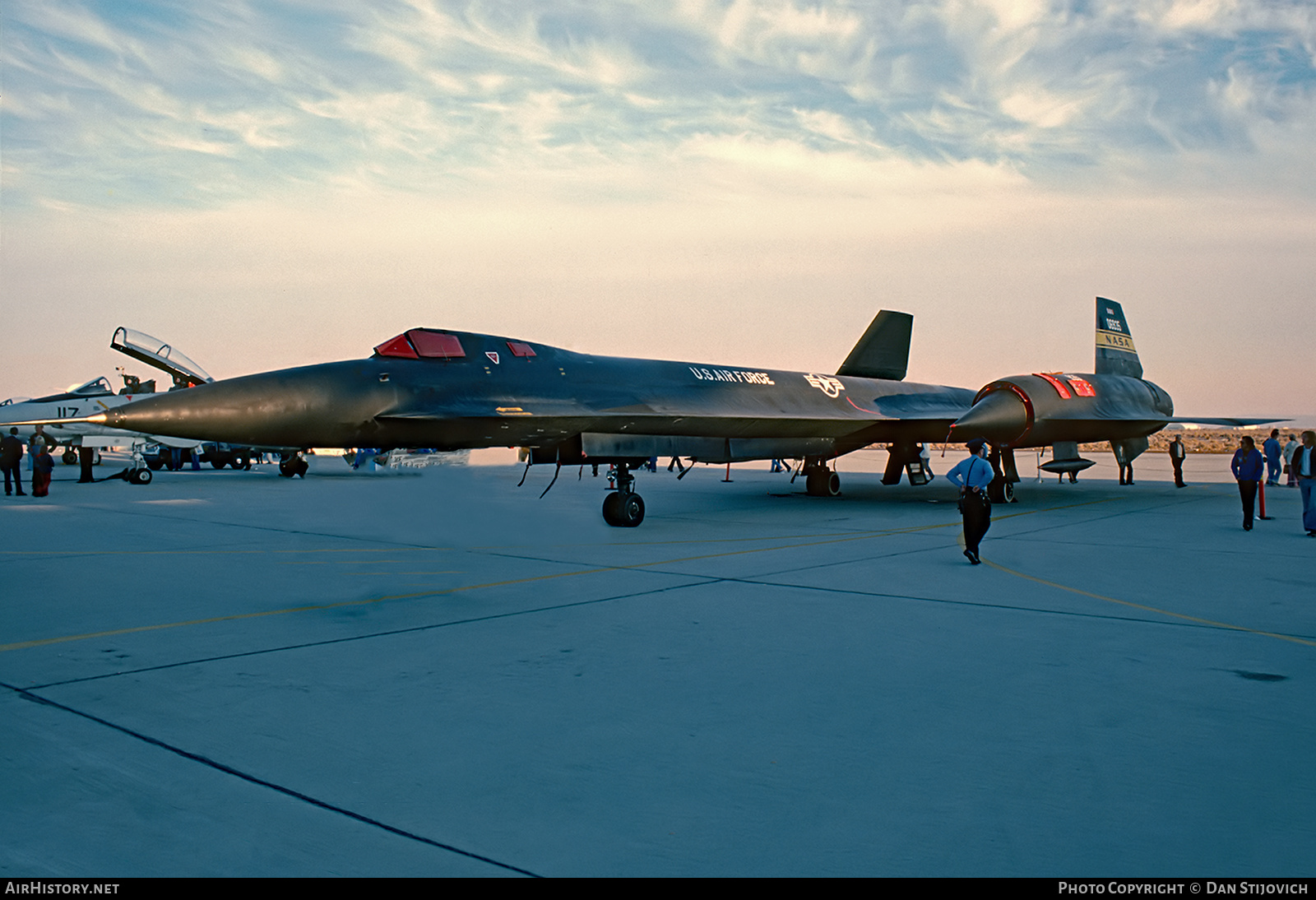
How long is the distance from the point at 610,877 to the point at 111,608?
5.79 m

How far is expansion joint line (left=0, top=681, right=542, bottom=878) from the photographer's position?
283 cm

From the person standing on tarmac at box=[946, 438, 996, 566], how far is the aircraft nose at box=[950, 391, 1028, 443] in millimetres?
7011

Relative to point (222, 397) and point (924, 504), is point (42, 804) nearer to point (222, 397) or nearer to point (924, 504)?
point (222, 397)

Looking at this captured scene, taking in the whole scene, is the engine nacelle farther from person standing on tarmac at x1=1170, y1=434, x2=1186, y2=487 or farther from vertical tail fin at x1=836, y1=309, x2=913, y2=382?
person standing on tarmac at x1=1170, y1=434, x2=1186, y2=487

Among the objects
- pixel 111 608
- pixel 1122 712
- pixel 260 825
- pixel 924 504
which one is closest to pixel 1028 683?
pixel 1122 712

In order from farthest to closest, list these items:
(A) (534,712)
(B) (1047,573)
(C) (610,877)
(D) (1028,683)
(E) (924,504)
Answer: (E) (924,504) < (B) (1047,573) < (D) (1028,683) < (A) (534,712) < (C) (610,877)

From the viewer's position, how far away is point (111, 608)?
6.85 metres

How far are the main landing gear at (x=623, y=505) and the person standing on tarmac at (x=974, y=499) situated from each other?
4.85 metres

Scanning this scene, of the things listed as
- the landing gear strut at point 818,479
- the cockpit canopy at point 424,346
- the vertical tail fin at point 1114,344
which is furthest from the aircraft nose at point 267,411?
the vertical tail fin at point 1114,344

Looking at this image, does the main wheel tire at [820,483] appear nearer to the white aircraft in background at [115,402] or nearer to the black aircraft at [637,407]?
the black aircraft at [637,407]

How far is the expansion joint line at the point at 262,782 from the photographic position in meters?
2.83

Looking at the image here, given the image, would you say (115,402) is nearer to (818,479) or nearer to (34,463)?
(34,463)

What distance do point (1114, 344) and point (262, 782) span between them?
72.7ft

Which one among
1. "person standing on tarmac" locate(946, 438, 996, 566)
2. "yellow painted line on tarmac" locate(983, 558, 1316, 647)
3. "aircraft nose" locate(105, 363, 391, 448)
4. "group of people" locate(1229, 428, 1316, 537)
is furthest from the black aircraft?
"yellow painted line on tarmac" locate(983, 558, 1316, 647)
